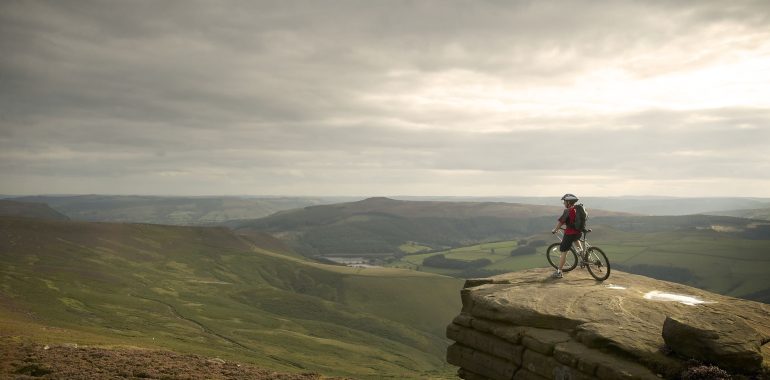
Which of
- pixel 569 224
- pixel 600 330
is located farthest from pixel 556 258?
pixel 600 330

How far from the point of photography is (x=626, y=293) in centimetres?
2842

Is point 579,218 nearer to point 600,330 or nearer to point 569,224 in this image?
point 569,224

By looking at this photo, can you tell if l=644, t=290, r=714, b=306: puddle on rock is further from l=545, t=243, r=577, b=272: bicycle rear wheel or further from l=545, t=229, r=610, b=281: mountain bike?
l=545, t=243, r=577, b=272: bicycle rear wheel

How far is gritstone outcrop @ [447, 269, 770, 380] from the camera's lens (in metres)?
20.6

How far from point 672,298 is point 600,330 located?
25.1 ft

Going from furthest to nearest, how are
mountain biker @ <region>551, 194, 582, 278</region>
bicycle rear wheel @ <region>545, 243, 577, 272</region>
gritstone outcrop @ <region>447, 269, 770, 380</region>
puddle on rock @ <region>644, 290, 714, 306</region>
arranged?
bicycle rear wheel @ <region>545, 243, 577, 272</region> < mountain biker @ <region>551, 194, 582, 278</region> < puddle on rock @ <region>644, 290, 714, 306</region> < gritstone outcrop @ <region>447, 269, 770, 380</region>

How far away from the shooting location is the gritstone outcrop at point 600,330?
67.7ft

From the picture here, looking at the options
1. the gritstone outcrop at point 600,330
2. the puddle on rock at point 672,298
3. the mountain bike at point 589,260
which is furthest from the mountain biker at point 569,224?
the puddle on rock at point 672,298

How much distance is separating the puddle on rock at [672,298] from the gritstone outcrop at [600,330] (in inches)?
2.4

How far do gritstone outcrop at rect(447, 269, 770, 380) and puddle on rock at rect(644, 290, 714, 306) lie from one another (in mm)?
60

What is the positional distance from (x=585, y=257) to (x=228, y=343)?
128 meters

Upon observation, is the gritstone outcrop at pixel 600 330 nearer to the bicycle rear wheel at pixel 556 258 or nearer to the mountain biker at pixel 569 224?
the bicycle rear wheel at pixel 556 258

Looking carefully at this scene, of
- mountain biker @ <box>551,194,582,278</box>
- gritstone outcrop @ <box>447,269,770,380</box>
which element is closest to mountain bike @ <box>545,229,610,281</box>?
mountain biker @ <box>551,194,582,278</box>

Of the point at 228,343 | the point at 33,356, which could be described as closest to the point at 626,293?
the point at 33,356
